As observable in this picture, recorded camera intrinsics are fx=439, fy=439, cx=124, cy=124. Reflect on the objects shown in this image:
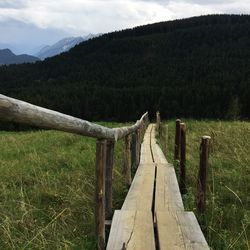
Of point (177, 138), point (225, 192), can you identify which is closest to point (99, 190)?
point (225, 192)

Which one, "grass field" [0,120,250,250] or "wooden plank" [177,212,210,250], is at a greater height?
"wooden plank" [177,212,210,250]

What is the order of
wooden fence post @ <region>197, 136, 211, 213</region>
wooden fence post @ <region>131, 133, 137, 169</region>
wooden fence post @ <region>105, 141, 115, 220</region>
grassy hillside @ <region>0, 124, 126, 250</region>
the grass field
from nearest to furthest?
1. grassy hillside @ <region>0, 124, 126, 250</region>
2. the grass field
3. wooden fence post @ <region>105, 141, 115, 220</region>
4. wooden fence post @ <region>197, 136, 211, 213</region>
5. wooden fence post @ <region>131, 133, 137, 169</region>

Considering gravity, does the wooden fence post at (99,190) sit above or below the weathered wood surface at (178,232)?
above

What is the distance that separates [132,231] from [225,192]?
288 centimetres

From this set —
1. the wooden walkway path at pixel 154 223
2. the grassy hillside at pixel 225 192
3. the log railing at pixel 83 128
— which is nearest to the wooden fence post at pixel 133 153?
the grassy hillside at pixel 225 192

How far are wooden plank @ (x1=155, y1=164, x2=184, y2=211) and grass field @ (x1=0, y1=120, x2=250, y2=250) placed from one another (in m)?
0.25

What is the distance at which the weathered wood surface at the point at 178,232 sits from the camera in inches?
163

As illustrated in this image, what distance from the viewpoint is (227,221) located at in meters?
5.50

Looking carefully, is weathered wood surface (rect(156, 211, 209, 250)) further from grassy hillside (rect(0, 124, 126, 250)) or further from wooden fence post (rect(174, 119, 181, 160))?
wooden fence post (rect(174, 119, 181, 160))

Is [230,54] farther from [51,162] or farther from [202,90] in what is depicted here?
[51,162]

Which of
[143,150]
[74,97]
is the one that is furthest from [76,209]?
[74,97]

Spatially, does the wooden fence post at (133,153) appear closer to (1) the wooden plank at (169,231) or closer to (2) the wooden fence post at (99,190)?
(1) the wooden plank at (169,231)

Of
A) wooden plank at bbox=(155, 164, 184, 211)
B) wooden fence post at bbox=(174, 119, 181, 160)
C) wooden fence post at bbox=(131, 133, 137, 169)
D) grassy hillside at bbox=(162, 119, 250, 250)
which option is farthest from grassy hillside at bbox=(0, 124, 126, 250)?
wooden fence post at bbox=(174, 119, 181, 160)

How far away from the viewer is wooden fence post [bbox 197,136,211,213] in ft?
18.3
